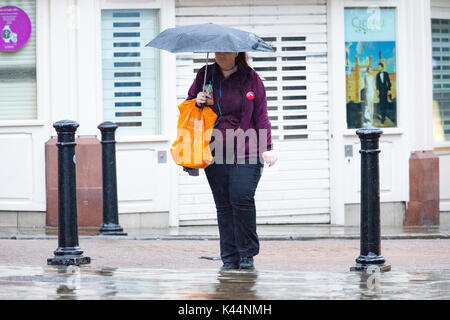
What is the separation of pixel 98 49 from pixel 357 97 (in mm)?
3467

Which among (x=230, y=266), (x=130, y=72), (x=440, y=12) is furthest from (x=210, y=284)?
(x=440, y=12)

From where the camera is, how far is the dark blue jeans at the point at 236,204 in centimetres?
814

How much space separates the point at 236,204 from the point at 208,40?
124cm

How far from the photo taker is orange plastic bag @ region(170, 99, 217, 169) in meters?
8.12

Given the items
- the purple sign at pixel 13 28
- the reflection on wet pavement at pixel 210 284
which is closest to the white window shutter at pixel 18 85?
the purple sign at pixel 13 28

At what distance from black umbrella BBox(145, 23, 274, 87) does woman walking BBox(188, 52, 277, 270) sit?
159mm

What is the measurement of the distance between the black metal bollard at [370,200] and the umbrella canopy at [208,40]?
1179 millimetres

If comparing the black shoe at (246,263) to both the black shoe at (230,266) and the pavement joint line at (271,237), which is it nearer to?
the black shoe at (230,266)

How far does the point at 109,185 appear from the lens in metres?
12.0

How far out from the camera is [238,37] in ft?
26.7

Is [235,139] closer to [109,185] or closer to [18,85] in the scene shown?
[109,185]

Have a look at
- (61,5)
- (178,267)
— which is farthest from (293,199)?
(178,267)
